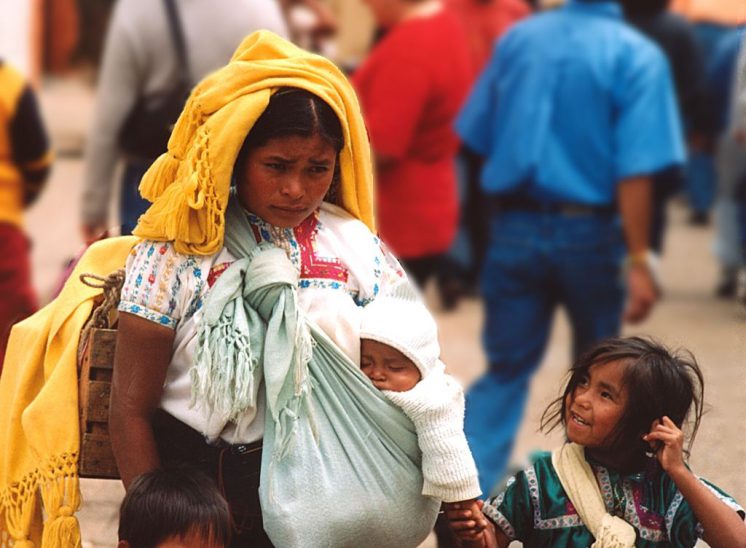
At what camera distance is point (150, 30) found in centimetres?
582

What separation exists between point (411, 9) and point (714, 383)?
2579mm

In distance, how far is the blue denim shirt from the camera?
5.73 meters

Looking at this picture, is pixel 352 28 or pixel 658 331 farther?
pixel 352 28

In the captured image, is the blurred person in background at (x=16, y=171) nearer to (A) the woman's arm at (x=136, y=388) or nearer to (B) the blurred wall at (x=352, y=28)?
(A) the woman's arm at (x=136, y=388)

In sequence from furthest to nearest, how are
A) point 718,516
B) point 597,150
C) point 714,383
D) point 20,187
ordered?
point 714,383 < point 20,187 < point 597,150 < point 718,516

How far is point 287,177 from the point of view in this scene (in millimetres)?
3348

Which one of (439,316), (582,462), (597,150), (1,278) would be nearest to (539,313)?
(597,150)

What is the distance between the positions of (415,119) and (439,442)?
11.8 feet

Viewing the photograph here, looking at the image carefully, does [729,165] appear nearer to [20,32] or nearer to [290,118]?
[290,118]

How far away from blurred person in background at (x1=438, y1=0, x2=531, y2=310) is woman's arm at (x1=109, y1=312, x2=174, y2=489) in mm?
5832

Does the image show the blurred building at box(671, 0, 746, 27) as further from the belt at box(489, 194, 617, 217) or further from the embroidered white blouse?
the embroidered white blouse

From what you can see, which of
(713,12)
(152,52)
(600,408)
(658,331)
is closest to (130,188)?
(152,52)

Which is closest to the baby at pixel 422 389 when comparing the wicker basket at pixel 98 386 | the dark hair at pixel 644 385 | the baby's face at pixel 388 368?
the baby's face at pixel 388 368

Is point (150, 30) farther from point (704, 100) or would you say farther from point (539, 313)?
point (704, 100)
